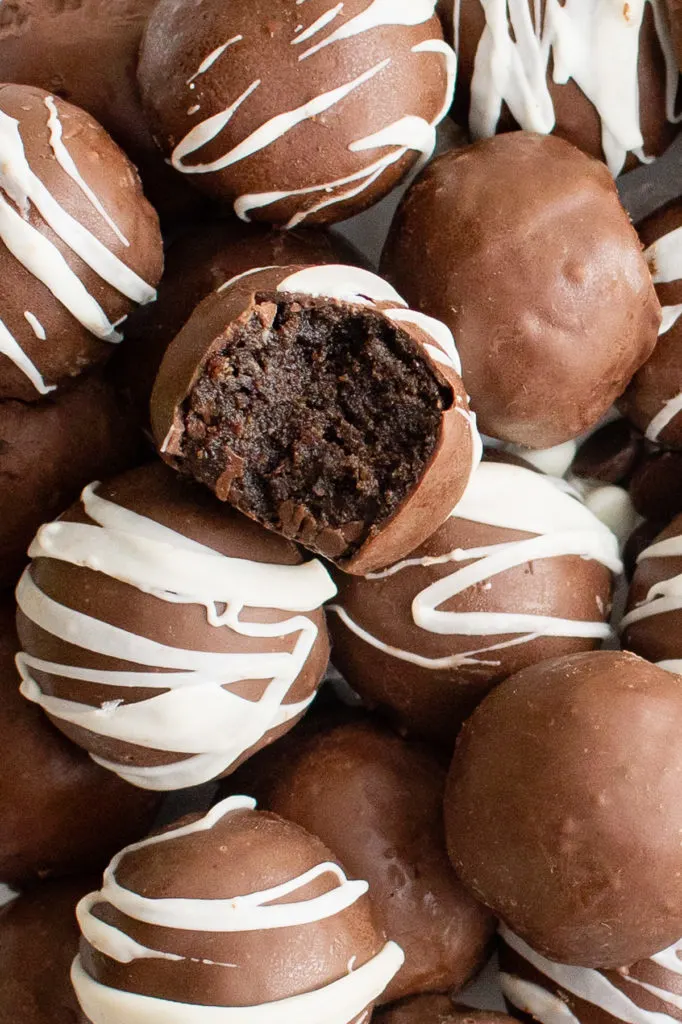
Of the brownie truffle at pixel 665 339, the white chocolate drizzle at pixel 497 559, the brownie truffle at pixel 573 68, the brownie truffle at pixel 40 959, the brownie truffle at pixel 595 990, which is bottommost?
the brownie truffle at pixel 595 990

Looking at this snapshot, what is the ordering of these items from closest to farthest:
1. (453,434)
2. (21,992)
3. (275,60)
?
(453,434)
(275,60)
(21,992)

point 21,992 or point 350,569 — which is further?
point 21,992

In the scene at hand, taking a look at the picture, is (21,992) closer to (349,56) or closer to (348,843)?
(348,843)

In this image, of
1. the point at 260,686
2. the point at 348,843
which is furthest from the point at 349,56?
the point at 348,843

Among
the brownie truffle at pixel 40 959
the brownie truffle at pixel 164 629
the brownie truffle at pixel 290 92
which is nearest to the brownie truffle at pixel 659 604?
the brownie truffle at pixel 164 629

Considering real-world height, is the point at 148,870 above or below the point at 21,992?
above

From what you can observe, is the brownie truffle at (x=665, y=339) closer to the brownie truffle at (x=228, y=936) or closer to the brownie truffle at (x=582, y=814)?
the brownie truffle at (x=582, y=814)

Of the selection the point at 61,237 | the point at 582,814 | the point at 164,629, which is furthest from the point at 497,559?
the point at 61,237
